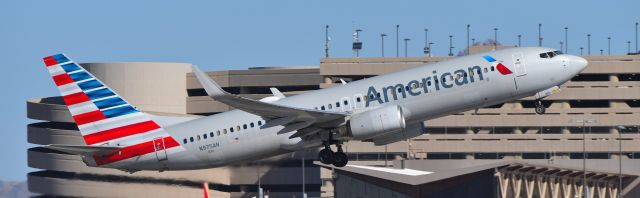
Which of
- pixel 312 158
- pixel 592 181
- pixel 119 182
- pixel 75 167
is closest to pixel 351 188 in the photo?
pixel 592 181

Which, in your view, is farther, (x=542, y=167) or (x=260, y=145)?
(x=542, y=167)

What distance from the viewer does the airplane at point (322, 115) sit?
83125 millimetres

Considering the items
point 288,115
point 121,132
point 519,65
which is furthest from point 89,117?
point 519,65

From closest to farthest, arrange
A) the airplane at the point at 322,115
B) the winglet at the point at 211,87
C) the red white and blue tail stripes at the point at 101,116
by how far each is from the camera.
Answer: the winglet at the point at 211,87, the airplane at the point at 322,115, the red white and blue tail stripes at the point at 101,116

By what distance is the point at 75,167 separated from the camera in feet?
634

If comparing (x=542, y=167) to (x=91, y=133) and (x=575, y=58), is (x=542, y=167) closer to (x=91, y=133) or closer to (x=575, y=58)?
(x=575, y=58)

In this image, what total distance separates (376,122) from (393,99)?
6.13ft

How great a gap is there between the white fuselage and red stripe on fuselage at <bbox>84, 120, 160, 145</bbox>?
141 cm

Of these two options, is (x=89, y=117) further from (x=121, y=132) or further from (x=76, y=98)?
(x=121, y=132)

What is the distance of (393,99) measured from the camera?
83.4 metres

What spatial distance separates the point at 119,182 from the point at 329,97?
128ft

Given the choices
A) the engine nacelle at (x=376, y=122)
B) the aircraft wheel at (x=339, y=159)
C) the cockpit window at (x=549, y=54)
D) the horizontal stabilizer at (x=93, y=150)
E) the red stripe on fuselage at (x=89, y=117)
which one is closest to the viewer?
the engine nacelle at (x=376, y=122)

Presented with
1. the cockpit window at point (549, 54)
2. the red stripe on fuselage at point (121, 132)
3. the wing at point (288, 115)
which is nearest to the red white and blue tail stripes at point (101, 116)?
the red stripe on fuselage at point (121, 132)

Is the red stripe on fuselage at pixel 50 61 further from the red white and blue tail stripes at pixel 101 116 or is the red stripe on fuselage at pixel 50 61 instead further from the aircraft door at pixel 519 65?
the aircraft door at pixel 519 65
